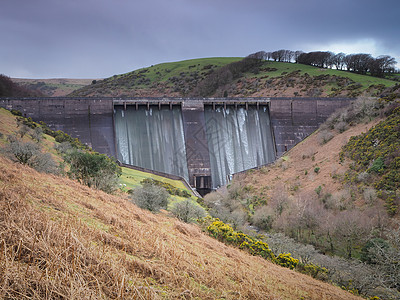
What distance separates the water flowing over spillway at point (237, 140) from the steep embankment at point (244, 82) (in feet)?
62.8

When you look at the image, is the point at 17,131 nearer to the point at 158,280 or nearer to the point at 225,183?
the point at 225,183

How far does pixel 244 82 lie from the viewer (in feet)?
211

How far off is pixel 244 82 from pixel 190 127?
31933mm

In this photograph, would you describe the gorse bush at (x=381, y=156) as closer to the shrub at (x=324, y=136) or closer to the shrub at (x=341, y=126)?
the shrub at (x=324, y=136)

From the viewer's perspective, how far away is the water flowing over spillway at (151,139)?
113ft

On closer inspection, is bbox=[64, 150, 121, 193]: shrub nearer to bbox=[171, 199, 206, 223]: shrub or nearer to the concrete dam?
bbox=[171, 199, 206, 223]: shrub

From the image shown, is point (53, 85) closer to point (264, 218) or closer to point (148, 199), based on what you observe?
point (264, 218)

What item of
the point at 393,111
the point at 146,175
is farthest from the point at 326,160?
the point at 146,175

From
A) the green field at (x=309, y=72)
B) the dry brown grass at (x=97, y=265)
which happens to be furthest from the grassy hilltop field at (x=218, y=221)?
the green field at (x=309, y=72)

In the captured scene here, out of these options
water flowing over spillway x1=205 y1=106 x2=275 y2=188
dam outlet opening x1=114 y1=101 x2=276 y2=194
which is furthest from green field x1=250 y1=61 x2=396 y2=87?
dam outlet opening x1=114 y1=101 x2=276 y2=194

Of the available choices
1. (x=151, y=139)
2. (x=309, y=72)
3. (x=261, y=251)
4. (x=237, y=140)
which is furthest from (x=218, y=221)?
(x=309, y=72)

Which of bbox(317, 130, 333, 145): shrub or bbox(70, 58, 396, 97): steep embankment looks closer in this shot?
bbox(317, 130, 333, 145): shrub

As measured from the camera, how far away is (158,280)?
5.05 meters

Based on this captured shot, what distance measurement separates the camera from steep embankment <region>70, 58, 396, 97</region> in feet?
174
